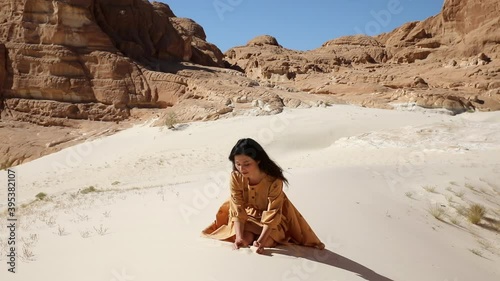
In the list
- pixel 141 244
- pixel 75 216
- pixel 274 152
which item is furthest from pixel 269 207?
pixel 274 152

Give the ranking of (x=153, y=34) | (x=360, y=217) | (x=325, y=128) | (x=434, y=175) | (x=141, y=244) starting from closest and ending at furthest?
(x=141, y=244) < (x=360, y=217) < (x=434, y=175) < (x=325, y=128) < (x=153, y=34)

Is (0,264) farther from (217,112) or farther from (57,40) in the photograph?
(57,40)

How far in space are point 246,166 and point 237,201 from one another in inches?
13.8

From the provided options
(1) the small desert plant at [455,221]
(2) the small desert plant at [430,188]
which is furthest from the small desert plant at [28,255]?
(2) the small desert plant at [430,188]

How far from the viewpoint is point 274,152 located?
13.1m

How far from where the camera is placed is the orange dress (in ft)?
11.0

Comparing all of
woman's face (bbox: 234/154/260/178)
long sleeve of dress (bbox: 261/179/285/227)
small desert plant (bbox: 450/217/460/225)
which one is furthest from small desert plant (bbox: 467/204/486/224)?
woman's face (bbox: 234/154/260/178)

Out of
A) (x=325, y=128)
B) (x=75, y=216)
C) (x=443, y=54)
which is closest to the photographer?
(x=75, y=216)

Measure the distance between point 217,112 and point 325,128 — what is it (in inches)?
195

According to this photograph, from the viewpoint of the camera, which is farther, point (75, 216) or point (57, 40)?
point (57, 40)

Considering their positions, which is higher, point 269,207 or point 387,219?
point 269,207

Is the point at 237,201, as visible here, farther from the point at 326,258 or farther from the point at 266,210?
the point at 326,258

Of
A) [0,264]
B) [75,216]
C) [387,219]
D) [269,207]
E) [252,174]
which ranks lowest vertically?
[75,216]

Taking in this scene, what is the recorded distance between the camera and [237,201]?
3.42 m
